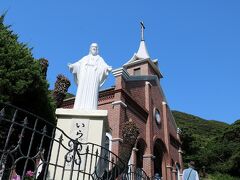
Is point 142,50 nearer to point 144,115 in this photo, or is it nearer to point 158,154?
point 144,115

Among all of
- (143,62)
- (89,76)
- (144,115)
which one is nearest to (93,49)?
(89,76)

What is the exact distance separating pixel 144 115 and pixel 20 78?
1101 centimetres

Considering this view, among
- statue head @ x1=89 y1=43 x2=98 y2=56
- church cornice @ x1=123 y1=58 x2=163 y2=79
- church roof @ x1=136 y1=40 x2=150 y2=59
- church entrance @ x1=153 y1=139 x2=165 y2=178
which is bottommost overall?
statue head @ x1=89 y1=43 x2=98 y2=56

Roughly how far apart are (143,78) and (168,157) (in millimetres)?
6025

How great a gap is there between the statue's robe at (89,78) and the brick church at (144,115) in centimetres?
860

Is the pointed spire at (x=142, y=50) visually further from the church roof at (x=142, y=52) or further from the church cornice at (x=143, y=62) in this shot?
the church cornice at (x=143, y=62)

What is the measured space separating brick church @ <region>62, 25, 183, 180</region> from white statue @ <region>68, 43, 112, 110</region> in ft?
28.2

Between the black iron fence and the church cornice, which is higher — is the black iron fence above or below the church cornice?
below

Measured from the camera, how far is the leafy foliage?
30.8 ft

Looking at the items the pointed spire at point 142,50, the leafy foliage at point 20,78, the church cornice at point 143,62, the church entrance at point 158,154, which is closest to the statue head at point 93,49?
the leafy foliage at point 20,78

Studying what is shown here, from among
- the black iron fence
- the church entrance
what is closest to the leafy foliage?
the black iron fence

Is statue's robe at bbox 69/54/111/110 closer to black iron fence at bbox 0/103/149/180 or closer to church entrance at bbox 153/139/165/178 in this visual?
black iron fence at bbox 0/103/149/180

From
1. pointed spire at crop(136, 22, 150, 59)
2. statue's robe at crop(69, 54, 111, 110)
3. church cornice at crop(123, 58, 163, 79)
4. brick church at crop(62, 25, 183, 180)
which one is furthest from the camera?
pointed spire at crop(136, 22, 150, 59)

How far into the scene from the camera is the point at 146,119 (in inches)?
777
